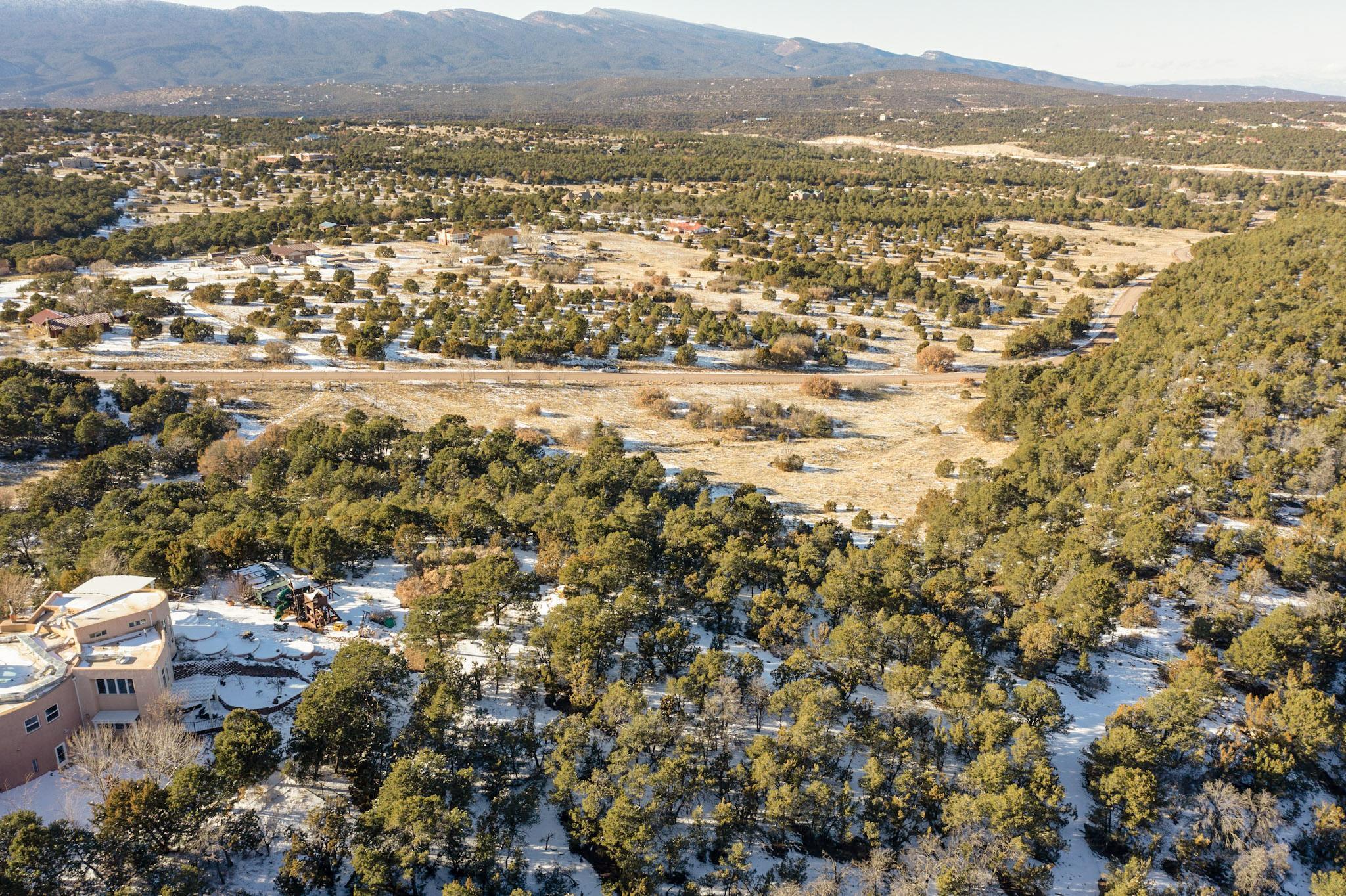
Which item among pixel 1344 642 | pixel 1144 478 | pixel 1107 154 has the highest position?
pixel 1107 154

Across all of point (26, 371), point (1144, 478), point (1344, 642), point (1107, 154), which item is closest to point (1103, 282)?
point (1144, 478)

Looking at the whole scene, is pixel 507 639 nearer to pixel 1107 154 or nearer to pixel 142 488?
pixel 142 488

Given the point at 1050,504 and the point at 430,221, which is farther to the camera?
the point at 430,221

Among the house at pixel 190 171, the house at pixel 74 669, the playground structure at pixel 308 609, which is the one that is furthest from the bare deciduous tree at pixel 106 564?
the house at pixel 190 171

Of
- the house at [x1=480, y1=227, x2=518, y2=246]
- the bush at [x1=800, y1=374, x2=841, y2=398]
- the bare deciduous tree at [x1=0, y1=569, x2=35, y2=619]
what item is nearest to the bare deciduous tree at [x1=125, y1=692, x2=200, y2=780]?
the bare deciduous tree at [x1=0, y1=569, x2=35, y2=619]

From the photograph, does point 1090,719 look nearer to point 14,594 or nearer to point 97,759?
point 97,759

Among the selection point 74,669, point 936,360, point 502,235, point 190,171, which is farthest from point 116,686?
point 190,171

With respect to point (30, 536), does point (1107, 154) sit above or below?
above
